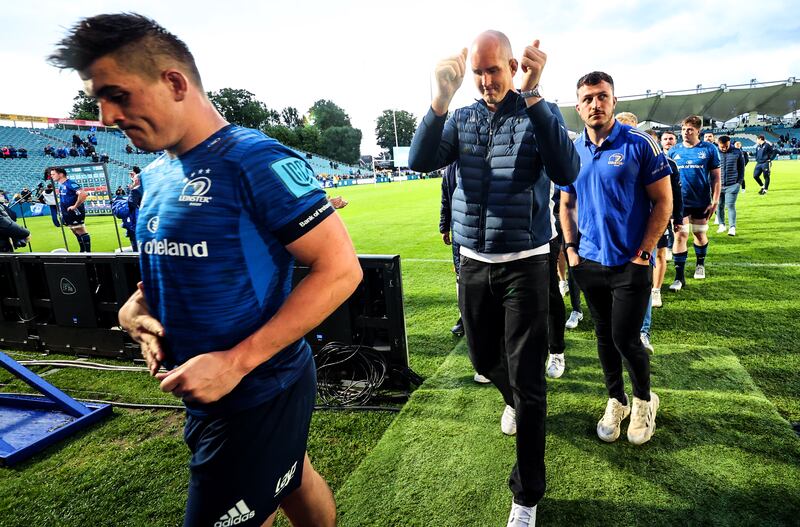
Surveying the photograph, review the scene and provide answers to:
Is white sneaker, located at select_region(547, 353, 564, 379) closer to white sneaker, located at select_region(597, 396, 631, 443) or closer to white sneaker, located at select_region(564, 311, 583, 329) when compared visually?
white sneaker, located at select_region(597, 396, 631, 443)

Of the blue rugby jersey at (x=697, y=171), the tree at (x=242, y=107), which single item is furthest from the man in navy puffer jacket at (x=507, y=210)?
the tree at (x=242, y=107)

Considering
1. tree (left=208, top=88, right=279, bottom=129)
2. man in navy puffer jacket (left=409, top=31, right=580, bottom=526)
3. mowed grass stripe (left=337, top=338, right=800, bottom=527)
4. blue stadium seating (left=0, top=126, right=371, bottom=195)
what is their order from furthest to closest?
tree (left=208, top=88, right=279, bottom=129) < blue stadium seating (left=0, top=126, right=371, bottom=195) < mowed grass stripe (left=337, top=338, right=800, bottom=527) < man in navy puffer jacket (left=409, top=31, right=580, bottom=526)

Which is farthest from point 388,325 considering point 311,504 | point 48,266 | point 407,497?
point 48,266

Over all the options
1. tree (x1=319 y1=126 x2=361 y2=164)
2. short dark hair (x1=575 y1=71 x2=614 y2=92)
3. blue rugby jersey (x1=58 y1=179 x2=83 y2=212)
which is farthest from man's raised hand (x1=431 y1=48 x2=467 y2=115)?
tree (x1=319 y1=126 x2=361 y2=164)

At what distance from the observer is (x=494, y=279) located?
7.50ft

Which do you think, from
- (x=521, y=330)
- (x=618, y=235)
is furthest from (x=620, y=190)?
(x=521, y=330)

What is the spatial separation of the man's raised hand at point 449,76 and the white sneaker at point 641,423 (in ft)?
7.20

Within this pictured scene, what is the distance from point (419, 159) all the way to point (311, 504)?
65.4 inches

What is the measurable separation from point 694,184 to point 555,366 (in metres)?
4.18

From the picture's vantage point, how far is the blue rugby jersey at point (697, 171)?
6.13m

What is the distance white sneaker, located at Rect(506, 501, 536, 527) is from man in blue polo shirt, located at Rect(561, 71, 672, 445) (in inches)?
37.2

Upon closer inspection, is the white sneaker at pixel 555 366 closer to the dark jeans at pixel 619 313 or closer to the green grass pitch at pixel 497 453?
the green grass pitch at pixel 497 453

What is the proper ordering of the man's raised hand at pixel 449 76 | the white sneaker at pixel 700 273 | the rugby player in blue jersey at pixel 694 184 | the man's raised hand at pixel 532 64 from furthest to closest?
1. the white sneaker at pixel 700 273
2. the rugby player in blue jersey at pixel 694 184
3. the man's raised hand at pixel 449 76
4. the man's raised hand at pixel 532 64

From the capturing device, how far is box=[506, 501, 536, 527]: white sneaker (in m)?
2.12
